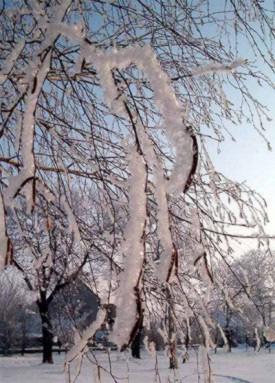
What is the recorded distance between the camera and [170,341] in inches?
70.2

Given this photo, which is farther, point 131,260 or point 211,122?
point 211,122

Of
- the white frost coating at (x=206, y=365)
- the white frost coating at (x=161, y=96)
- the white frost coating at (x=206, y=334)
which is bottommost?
the white frost coating at (x=206, y=365)

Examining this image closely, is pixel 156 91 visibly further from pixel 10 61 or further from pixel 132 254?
pixel 10 61

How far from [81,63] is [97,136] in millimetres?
1338

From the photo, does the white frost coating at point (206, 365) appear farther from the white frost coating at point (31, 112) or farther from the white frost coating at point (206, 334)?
the white frost coating at point (31, 112)

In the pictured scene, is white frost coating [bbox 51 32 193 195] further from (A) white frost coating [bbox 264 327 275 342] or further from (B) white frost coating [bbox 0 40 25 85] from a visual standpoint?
(A) white frost coating [bbox 264 327 275 342]

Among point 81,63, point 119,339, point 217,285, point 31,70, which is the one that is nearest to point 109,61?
point 81,63

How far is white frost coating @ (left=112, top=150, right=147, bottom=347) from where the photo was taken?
2.15 ft

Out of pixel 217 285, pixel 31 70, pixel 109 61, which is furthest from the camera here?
pixel 217 285

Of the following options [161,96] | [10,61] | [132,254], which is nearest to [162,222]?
[132,254]

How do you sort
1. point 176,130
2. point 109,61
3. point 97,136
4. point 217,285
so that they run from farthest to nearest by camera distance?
point 97,136, point 217,285, point 109,61, point 176,130

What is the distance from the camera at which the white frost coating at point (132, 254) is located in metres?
0.66

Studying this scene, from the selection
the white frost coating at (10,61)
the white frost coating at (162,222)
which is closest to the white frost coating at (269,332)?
the white frost coating at (162,222)

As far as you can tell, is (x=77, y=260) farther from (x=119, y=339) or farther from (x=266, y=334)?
(x=119, y=339)
